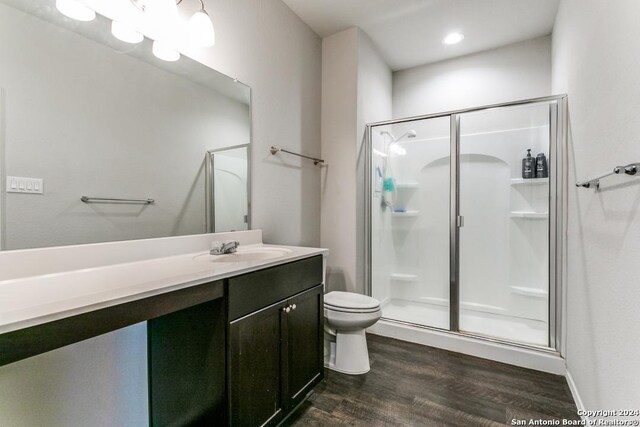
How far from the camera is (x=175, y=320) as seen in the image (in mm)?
1216

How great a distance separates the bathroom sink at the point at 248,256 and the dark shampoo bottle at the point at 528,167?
2.24 meters

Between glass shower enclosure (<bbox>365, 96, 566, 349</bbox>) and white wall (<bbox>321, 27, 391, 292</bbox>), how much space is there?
218 mm

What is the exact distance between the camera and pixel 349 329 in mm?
1964

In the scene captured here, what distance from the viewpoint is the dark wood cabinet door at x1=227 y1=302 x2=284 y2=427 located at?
115 cm

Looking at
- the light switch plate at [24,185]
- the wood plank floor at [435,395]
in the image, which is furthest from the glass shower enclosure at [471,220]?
the light switch plate at [24,185]

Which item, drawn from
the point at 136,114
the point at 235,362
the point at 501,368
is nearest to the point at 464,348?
the point at 501,368

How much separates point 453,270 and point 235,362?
6.45ft

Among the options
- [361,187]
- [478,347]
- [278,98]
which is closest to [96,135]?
[278,98]

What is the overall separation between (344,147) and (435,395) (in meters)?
1.98

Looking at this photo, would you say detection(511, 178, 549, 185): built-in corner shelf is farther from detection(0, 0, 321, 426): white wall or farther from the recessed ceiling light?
detection(0, 0, 321, 426): white wall

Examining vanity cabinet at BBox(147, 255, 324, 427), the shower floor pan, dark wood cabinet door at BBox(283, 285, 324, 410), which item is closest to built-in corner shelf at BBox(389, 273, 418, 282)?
the shower floor pan

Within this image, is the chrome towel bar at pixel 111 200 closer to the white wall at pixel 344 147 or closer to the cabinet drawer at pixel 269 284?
the cabinet drawer at pixel 269 284

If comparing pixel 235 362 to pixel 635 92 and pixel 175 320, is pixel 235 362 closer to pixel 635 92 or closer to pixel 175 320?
pixel 175 320

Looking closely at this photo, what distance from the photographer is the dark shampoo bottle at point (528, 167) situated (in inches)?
98.7
